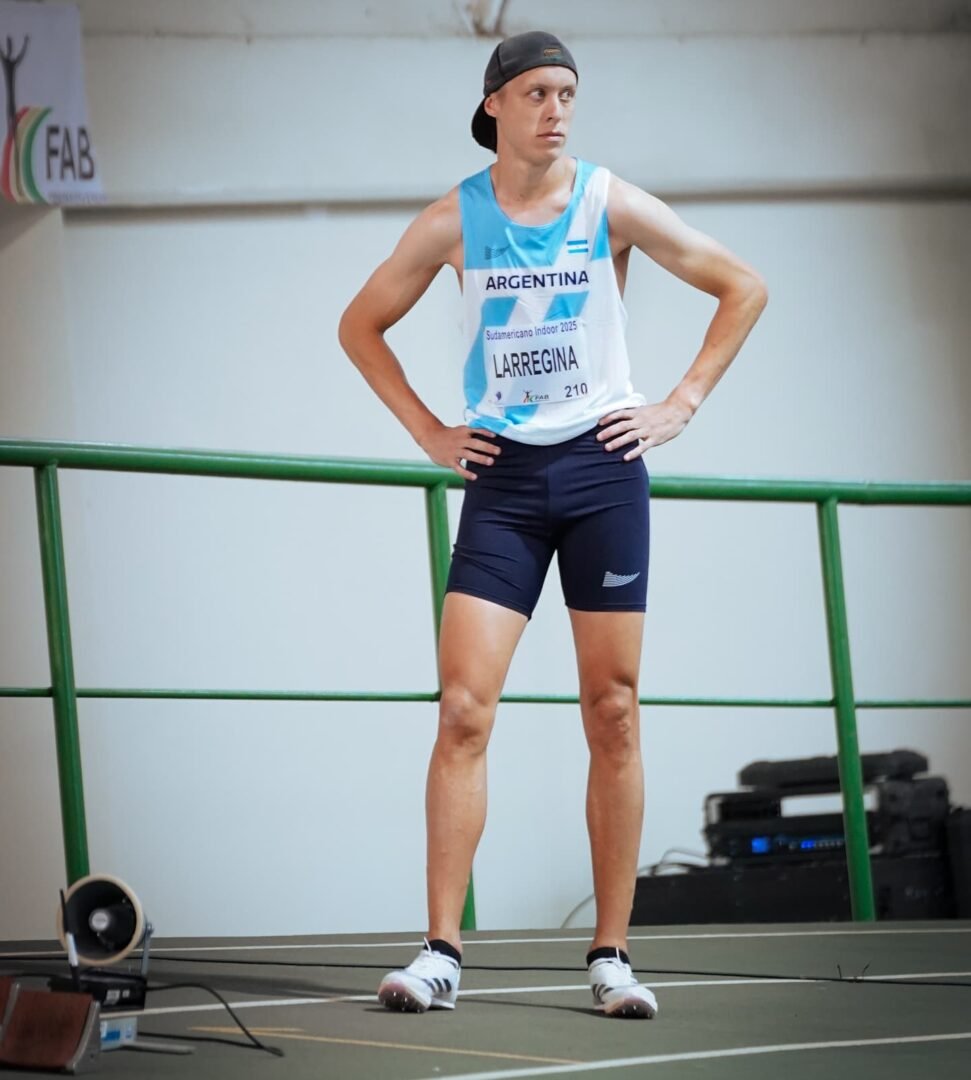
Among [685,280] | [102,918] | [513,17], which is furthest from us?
[513,17]

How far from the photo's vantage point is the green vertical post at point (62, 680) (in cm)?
312

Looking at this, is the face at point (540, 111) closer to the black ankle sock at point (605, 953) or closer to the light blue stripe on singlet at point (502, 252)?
the light blue stripe on singlet at point (502, 252)

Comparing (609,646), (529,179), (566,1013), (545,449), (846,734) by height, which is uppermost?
(529,179)

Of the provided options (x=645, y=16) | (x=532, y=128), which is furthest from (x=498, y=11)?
(x=532, y=128)

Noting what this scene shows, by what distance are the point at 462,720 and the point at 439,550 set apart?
3.87 feet

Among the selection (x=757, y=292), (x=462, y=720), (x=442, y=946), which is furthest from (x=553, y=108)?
(x=442, y=946)

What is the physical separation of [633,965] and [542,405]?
1.07m

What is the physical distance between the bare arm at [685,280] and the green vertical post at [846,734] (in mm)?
1406

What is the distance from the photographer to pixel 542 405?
8.05ft

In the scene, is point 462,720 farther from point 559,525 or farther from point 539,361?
point 539,361

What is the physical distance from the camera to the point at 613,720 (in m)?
2.48

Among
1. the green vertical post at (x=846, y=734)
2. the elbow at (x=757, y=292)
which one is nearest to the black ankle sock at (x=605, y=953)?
the elbow at (x=757, y=292)

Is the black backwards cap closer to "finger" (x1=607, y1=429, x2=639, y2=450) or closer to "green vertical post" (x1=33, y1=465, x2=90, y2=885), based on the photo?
"finger" (x1=607, y1=429, x2=639, y2=450)

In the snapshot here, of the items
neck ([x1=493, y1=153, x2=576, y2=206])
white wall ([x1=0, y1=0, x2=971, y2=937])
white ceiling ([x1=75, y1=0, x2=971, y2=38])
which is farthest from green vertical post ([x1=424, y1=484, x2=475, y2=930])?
white ceiling ([x1=75, y1=0, x2=971, y2=38])
